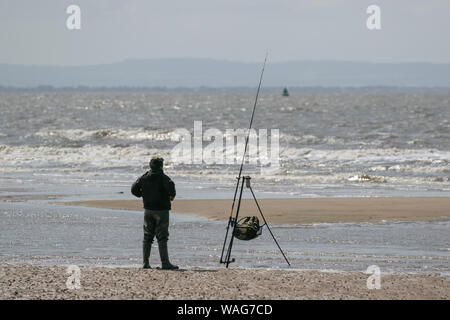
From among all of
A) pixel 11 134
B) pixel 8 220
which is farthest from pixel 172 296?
pixel 11 134

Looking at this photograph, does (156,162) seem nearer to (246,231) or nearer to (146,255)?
(146,255)

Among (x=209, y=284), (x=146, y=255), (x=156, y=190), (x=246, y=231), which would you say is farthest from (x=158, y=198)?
(x=209, y=284)

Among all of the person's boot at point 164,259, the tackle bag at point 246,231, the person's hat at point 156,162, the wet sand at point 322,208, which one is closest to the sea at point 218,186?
the tackle bag at point 246,231

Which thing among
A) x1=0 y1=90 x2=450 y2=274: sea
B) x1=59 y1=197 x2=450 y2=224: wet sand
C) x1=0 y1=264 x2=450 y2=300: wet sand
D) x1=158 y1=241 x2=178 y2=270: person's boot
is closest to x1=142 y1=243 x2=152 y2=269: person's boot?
x1=158 y1=241 x2=178 y2=270: person's boot

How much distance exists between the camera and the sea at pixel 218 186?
13.3m

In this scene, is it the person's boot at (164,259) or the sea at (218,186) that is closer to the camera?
the person's boot at (164,259)

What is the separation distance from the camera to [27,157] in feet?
133

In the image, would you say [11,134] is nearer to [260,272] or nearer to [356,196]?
[356,196]

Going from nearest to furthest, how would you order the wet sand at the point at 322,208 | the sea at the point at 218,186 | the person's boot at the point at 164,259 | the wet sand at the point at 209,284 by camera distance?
the wet sand at the point at 209,284 < the person's boot at the point at 164,259 < the sea at the point at 218,186 < the wet sand at the point at 322,208

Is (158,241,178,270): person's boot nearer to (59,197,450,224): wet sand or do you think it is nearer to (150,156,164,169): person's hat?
(150,156,164,169): person's hat

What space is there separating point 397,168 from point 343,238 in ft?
60.8
